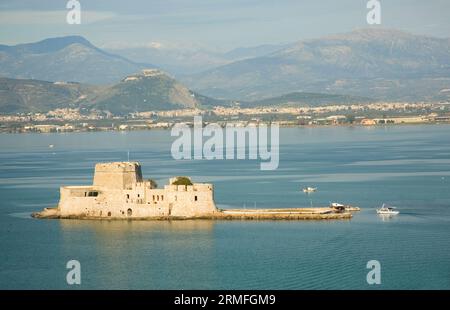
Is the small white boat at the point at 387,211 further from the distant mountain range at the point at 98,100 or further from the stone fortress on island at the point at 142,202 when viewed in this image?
the distant mountain range at the point at 98,100

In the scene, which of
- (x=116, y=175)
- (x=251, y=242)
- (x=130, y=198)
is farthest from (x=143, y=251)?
(x=116, y=175)

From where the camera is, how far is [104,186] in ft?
122

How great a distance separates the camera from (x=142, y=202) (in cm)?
3644

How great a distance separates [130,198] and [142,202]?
1.39ft

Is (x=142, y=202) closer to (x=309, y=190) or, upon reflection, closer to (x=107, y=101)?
(x=309, y=190)

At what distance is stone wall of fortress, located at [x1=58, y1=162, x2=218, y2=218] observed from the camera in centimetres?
3612

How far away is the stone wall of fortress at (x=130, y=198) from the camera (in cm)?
3612

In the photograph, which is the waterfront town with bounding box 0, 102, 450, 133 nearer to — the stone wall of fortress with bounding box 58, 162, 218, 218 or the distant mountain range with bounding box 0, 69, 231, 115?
the distant mountain range with bounding box 0, 69, 231, 115

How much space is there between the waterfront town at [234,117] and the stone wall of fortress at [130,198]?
9833 centimetres

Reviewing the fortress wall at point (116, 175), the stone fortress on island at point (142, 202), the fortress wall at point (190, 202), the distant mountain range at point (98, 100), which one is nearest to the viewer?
the fortress wall at point (190, 202)

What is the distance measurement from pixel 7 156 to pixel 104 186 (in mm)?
44901

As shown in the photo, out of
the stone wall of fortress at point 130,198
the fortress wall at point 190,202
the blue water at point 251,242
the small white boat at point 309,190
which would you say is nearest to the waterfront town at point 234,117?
the blue water at point 251,242

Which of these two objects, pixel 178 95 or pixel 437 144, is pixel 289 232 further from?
pixel 178 95
